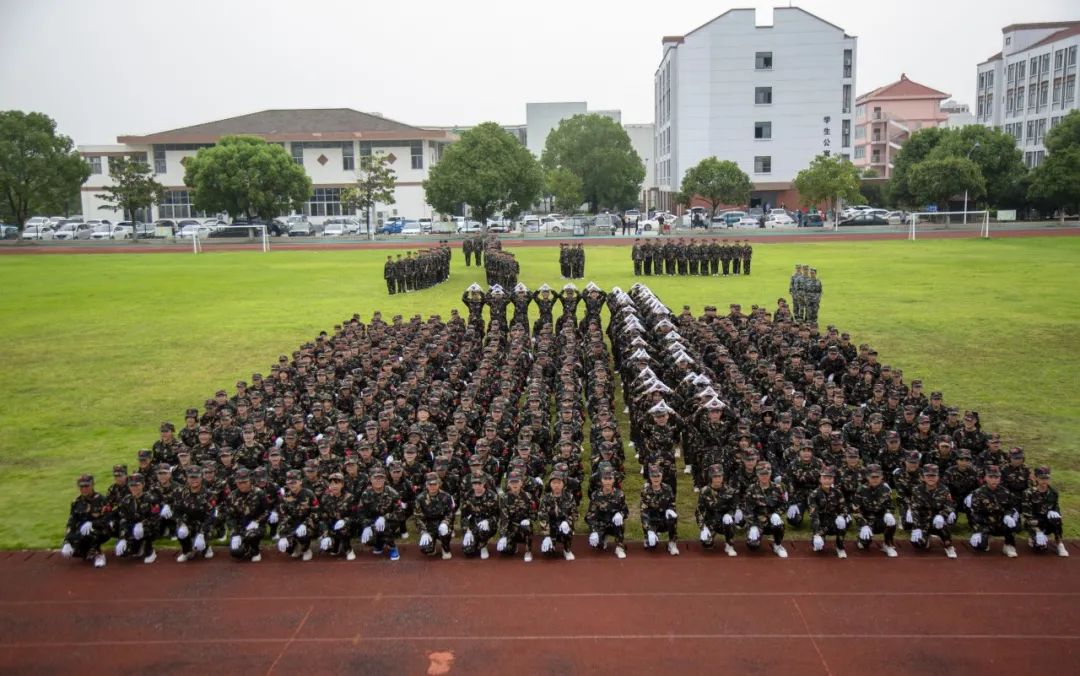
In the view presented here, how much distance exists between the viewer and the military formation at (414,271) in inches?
1092

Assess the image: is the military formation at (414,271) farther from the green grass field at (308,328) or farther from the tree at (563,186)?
the tree at (563,186)

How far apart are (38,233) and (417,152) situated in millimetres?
25660

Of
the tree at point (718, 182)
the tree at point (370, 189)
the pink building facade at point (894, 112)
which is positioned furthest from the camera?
the pink building facade at point (894, 112)

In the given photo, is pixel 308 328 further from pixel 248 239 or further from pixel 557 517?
pixel 248 239

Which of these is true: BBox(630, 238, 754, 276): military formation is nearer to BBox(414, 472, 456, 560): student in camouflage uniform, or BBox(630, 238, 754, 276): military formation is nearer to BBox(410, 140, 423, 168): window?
BBox(414, 472, 456, 560): student in camouflage uniform

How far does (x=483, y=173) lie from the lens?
5097 cm

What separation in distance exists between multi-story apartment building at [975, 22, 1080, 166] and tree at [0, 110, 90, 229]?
57.8 metres

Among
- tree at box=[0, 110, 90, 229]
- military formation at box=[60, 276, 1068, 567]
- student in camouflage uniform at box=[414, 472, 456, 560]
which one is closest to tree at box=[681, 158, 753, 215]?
tree at box=[0, 110, 90, 229]

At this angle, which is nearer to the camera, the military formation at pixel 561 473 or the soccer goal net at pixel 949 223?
the military formation at pixel 561 473

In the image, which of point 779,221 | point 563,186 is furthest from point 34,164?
point 779,221

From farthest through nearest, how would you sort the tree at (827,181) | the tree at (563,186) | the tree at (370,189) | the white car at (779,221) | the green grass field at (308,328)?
the tree at (563,186) < the tree at (370,189) < the white car at (779,221) < the tree at (827,181) < the green grass field at (308,328)

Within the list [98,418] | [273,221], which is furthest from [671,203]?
[98,418]

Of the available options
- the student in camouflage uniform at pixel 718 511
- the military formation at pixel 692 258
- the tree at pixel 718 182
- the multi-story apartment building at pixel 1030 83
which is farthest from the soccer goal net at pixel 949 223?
the student in camouflage uniform at pixel 718 511

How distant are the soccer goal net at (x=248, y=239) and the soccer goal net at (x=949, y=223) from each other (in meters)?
33.6
